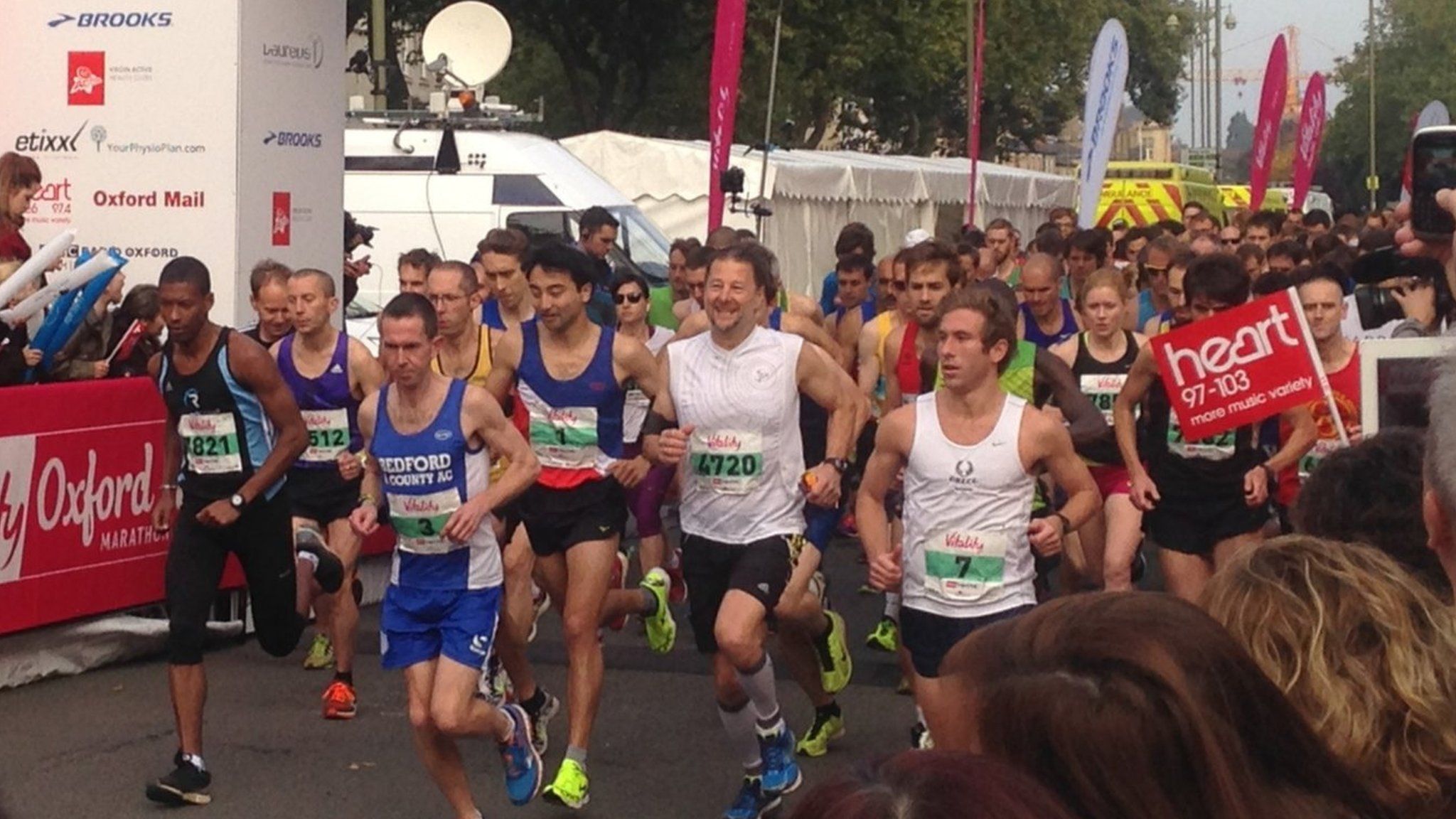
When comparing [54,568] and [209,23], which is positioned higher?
[209,23]

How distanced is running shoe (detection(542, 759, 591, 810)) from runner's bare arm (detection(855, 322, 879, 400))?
4041 millimetres

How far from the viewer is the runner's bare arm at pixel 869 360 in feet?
37.9

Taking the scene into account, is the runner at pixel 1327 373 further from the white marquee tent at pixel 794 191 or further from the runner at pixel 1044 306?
the white marquee tent at pixel 794 191

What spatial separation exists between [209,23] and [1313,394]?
22.5 ft

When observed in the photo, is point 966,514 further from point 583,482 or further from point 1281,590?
point 1281,590

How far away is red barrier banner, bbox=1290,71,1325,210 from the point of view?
3145cm

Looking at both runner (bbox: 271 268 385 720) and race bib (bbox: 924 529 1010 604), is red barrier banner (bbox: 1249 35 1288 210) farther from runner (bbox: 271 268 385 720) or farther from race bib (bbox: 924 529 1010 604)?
race bib (bbox: 924 529 1010 604)

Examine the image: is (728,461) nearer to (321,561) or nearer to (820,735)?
(820,735)

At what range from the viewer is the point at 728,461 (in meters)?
7.91

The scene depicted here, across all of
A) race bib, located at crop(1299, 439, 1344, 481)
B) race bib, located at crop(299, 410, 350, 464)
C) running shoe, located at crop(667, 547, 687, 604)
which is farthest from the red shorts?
race bib, located at crop(299, 410, 350, 464)

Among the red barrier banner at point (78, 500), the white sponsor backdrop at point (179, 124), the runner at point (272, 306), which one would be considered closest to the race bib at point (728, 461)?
the runner at point (272, 306)

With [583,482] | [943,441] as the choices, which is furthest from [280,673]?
[943,441]

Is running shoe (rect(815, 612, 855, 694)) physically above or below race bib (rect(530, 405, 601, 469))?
below

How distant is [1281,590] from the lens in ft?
10.4
